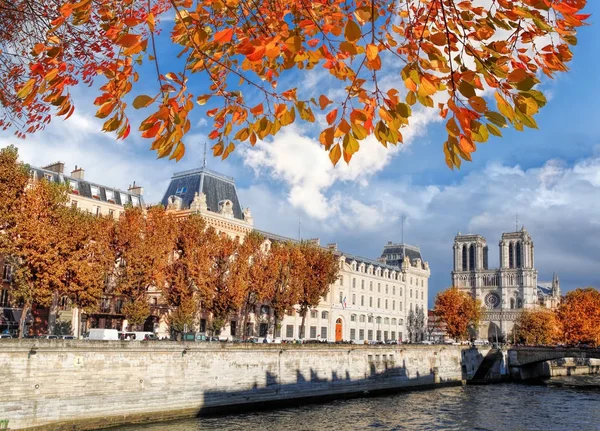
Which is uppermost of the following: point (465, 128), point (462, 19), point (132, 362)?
point (462, 19)

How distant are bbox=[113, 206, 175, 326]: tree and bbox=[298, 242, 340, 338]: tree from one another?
767 inches

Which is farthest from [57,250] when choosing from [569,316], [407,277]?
[569,316]

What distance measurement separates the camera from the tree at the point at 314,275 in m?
70.9

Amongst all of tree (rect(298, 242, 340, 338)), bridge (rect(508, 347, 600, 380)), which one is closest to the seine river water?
tree (rect(298, 242, 340, 338))

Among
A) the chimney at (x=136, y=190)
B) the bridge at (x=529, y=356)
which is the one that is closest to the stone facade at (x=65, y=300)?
the chimney at (x=136, y=190)

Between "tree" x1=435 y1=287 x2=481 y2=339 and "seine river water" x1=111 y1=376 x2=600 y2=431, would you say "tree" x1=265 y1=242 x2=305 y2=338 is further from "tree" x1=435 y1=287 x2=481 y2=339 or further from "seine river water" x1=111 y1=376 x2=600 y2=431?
"tree" x1=435 y1=287 x2=481 y2=339

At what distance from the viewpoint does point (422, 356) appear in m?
78.8

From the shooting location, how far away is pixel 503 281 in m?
186

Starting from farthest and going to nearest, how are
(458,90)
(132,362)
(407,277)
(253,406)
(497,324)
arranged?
1. (497,324)
2. (407,277)
3. (253,406)
4. (132,362)
5. (458,90)

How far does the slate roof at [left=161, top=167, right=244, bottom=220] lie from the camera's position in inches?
3127

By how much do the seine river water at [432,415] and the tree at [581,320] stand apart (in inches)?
2080

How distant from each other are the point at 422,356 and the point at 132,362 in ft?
147

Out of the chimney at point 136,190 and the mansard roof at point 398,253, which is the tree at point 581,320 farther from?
the chimney at point 136,190

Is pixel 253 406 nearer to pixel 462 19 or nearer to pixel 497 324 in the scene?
pixel 462 19
